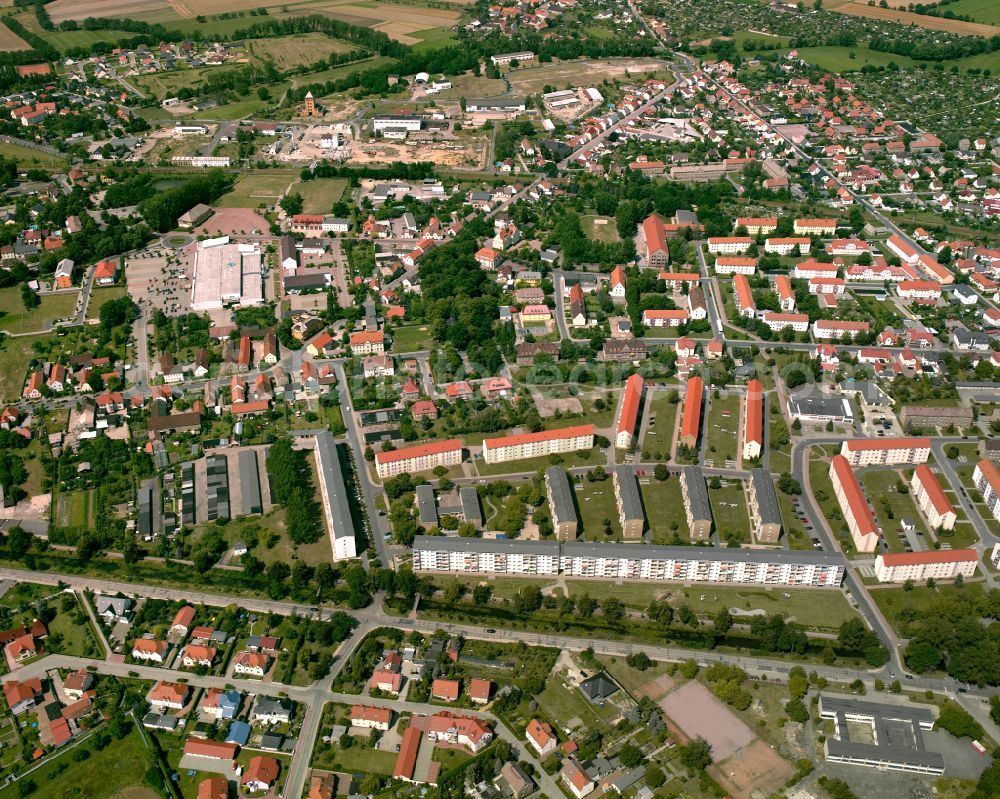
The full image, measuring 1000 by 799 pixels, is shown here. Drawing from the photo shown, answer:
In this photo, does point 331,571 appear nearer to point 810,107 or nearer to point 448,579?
point 448,579

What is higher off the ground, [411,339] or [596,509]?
[411,339]

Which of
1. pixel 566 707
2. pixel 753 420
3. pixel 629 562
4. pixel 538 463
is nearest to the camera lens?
pixel 566 707

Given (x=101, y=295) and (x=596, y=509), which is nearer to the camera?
(x=596, y=509)

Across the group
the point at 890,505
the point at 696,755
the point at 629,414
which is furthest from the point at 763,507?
the point at 696,755

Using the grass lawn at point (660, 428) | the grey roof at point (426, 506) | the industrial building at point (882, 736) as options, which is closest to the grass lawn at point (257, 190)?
the grass lawn at point (660, 428)

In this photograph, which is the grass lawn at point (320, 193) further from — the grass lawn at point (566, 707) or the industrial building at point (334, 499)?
the grass lawn at point (566, 707)

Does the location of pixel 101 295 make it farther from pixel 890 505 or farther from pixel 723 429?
pixel 890 505

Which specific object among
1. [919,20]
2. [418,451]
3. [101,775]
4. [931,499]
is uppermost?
[919,20]

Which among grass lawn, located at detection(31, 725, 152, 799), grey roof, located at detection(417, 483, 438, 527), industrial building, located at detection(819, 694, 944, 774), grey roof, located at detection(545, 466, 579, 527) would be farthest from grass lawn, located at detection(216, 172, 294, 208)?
industrial building, located at detection(819, 694, 944, 774)

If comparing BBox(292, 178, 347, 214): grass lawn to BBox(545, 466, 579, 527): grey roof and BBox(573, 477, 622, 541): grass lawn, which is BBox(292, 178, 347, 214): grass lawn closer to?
BBox(545, 466, 579, 527): grey roof
